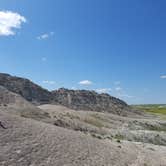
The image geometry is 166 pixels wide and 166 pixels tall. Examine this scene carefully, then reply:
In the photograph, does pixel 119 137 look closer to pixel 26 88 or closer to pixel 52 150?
pixel 52 150

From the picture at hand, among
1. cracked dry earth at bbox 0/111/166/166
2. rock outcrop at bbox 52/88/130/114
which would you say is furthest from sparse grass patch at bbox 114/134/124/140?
rock outcrop at bbox 52/88/130/114

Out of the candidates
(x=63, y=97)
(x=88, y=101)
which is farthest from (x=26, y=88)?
(x=88, y=101)

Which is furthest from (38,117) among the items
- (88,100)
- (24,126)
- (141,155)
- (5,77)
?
(88,100)

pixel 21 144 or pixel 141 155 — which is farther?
pixel 141 155

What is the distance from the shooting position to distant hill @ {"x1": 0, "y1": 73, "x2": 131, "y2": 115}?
2987 inches

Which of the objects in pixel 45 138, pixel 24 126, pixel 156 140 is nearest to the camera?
pixel 45 138

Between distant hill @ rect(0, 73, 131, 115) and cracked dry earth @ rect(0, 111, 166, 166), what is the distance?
51.4m

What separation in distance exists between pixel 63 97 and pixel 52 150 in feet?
236

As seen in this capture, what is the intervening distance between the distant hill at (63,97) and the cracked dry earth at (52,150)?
51.4 meters

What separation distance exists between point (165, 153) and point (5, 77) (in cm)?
6201

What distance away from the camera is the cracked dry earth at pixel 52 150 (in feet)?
50.7

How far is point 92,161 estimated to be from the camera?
17.8 m

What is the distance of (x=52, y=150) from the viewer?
57.3 feet

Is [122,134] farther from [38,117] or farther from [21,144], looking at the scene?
[21,144]
